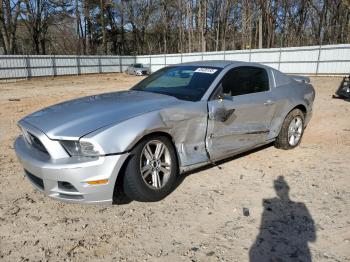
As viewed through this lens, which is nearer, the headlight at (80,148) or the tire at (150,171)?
the headlight at (80,148)

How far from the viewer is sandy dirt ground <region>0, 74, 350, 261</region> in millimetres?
2709

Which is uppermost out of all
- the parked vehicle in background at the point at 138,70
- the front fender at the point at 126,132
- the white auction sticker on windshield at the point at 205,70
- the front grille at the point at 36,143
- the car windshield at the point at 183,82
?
the white auction sticker on windshield at the point at 205,70

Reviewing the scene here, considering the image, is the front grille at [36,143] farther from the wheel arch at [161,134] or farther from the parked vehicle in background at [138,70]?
the parked vehicle in background at [138,70]

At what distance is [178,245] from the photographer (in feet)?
9.16

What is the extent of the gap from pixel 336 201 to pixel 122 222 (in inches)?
94.7

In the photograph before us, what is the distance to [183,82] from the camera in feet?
14.0

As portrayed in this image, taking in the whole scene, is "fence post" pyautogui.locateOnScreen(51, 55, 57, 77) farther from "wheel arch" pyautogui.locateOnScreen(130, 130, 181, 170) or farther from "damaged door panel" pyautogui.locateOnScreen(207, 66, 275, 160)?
"wheel arch" pyautogui.locateOnScreen(130, 130, 181, 170)

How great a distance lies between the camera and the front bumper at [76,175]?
9.49 feet

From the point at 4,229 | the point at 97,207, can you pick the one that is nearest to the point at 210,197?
the point at 97,207

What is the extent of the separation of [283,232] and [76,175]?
2.01 metres

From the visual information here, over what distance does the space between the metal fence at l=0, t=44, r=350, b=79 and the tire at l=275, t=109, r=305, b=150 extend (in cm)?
1847

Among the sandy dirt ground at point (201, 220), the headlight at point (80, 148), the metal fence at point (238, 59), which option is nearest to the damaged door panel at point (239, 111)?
the sandy dirt ground at point (201, 220)

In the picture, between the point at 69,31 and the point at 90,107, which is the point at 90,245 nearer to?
the point at 90,107

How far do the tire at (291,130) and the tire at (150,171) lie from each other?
2394mm
